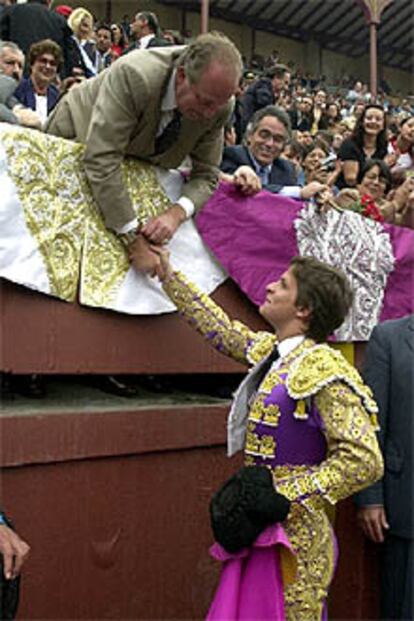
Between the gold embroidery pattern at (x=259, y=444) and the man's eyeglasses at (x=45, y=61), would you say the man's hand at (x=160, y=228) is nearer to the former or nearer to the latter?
the gold embroidery pattern at (x=259, y=444)

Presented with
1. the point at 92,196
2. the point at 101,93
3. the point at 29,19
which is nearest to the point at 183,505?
the point at 92,196

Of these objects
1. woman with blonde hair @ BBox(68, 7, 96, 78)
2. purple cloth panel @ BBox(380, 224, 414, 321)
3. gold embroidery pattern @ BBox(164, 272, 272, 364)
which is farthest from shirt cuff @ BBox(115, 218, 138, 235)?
woman with blonde hair @ BBox(68, 7, 96, 78)

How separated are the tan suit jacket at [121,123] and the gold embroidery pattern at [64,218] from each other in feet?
0.22

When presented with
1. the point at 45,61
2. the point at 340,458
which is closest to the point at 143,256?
the point at 340,458

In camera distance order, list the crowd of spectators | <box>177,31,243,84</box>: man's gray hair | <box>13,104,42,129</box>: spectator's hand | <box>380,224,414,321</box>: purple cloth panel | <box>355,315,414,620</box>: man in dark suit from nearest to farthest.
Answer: <box>177,31,243,84</box>: man's gray hair, <box>355,315,414,620</box>: man in dark suit, <box>13,104,42,129</box>: spectator's hand, <box>380,224,414,321</box>: purple cloth panel, the crowd of spectators

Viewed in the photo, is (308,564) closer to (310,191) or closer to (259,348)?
(259,348)

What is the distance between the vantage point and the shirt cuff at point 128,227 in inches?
118

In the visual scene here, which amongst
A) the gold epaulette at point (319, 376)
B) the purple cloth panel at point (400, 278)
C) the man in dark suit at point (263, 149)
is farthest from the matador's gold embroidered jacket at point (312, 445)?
the man in dark suit at point (263, 149)

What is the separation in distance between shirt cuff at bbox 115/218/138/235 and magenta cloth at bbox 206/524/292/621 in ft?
3.73

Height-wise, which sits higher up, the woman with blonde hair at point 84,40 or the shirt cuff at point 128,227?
the woman with blonde hair at point 84,40

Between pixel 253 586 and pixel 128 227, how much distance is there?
1.26m

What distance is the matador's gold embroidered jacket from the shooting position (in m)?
2.35

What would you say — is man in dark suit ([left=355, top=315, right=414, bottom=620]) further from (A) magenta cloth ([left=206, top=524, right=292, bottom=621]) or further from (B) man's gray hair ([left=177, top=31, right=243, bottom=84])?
(B) man's gray hair ([left=177, top=31, right=243, bottom=84])

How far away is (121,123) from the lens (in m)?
2.82
